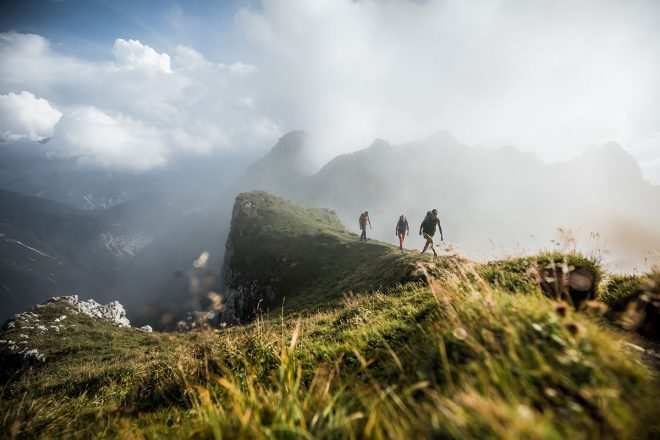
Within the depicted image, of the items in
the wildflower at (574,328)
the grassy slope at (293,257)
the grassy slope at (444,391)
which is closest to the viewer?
the grassy slope at (444,391)

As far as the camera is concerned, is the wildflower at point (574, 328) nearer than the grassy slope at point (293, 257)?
Yes

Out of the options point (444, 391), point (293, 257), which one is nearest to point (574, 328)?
point (444, 391)

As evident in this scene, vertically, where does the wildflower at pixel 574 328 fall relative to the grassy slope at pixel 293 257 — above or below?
above

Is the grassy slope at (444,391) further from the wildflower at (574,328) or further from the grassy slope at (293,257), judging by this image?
the grassy slope at (293,257)

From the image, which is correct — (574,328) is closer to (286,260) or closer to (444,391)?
(444,391)

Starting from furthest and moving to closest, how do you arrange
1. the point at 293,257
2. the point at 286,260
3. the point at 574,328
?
the point at 286,260 < the point at 293,257 < the point at 574,328

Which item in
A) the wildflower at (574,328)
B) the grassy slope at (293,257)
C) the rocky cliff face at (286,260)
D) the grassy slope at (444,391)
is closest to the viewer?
the grassy slope at (444,391)

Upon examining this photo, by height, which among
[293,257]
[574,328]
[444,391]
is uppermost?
[574,328]

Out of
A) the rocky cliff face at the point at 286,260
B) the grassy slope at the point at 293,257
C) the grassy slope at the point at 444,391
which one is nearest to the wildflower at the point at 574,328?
the grassy slope at the point at 444,391

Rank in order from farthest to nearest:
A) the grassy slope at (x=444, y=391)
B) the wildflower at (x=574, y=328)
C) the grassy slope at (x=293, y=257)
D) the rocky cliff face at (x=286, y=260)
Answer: the rocky cliff face at (x=286, y=260) → the grassy slope at (x=293, y=257) → the wildflower at (x=574, y=328) → the grassy slope at (x=444, y=391)

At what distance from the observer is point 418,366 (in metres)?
3.09

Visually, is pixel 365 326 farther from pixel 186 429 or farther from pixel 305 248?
pixel 305 248

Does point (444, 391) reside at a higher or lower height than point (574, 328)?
lower

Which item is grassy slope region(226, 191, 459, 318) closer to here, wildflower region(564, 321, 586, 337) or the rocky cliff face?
the rocky cliff face
